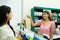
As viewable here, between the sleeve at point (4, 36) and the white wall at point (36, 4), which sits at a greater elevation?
the white wall at point (36, 4)

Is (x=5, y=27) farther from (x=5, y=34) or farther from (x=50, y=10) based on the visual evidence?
(x=50, y=10)

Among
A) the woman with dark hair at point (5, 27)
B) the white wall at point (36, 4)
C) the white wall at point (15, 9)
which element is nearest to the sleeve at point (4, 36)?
the woman with dark hair at point (5, 27)

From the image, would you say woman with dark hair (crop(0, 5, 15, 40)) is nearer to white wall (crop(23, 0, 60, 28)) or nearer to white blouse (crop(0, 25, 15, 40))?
white blouse (crop(0, 25, 15, 40))

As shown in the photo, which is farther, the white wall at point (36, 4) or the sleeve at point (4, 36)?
the white wall at point (36, 4)

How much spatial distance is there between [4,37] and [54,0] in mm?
3590

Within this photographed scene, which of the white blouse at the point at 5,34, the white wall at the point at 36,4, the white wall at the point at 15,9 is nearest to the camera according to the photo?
the white blouse at the point at 5,34

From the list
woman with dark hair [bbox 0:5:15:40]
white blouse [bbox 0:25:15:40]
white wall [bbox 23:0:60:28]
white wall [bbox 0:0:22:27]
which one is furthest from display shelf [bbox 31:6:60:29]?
white blouse [bbox 0:25:15:40]

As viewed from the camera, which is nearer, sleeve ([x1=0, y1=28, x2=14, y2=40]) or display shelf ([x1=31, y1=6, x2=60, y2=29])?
sleeve ([x1=0, y1=28, x2=14, y2=40])

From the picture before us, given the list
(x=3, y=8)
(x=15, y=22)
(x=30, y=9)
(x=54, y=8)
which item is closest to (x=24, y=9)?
(x=30, y=9)

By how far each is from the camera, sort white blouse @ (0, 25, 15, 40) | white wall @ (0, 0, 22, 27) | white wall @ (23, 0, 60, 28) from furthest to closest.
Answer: white wall @ (23, 0, 60, 28) → white wall @ (0, 0, 22, 27) → white blouse @ (0, 25, 15, 40)

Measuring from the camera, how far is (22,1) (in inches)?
169

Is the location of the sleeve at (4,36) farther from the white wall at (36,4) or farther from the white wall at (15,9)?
the white wall at (36,4)

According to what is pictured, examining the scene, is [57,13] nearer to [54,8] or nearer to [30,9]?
[54,8]

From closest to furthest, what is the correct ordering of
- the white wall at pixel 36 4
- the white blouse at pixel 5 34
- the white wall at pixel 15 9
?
1. the white blouse at pixel 5 34
2. the white wall at pixel 15 9
3. the white wall at pixel 36 4
